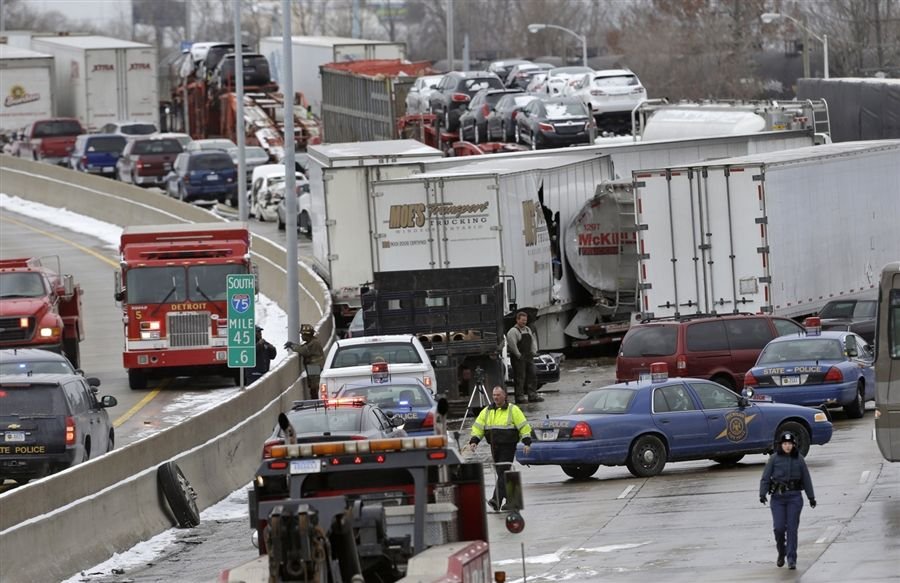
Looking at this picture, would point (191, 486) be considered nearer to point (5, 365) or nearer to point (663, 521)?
point (5, 365)

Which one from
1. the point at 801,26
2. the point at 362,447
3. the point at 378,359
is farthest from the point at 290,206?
the point at 801,26

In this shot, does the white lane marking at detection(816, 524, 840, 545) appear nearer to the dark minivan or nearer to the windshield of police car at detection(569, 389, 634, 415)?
the windshield of police car at detection(569, 389, 634, 415)

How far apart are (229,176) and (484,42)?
11859 centimetres

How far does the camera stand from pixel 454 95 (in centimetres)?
6156

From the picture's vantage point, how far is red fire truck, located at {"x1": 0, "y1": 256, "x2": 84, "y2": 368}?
3362cm

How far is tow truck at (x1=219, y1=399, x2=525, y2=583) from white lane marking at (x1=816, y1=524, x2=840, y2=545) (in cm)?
612

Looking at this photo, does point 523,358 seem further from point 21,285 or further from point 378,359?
point 21,285

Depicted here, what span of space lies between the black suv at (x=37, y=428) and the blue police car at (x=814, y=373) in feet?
33.1

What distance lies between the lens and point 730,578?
16125 mm

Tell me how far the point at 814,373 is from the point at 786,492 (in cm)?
1101

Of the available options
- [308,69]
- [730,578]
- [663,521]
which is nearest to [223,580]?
[730,578]

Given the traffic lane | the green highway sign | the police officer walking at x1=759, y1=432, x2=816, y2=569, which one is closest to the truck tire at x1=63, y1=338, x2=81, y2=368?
the green highway sign

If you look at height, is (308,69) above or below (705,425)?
above

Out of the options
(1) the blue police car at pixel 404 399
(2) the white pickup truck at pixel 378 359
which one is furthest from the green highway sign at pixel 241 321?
(1) the blue police car at pixel 404 399
